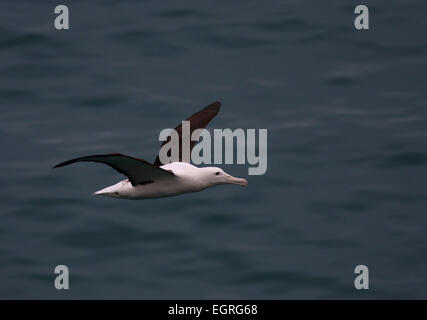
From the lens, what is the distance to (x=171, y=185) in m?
16.7

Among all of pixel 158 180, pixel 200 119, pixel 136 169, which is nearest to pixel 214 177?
pixel 158 180

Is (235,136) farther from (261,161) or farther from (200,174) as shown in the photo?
(200,174)

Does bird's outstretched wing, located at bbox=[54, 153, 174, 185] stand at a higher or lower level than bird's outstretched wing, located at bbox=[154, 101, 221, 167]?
lower

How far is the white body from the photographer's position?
16656 mm

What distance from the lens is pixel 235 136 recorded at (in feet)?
74.3

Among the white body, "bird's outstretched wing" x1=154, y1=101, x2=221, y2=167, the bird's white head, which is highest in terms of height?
"bird's outstretched wing" x1=154, y1=101, x2=221, y2=167

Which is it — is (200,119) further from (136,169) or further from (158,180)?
(136,169)

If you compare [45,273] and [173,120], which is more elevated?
[173,120]

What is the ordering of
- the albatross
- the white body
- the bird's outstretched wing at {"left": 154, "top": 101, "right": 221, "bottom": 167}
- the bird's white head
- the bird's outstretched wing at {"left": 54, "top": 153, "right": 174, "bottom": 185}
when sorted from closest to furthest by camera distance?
1. the bird's outstretched wing at {"left": 54, "top": 153, "right": 174, "bottom": 185}
2. the albatross
3. the white body
4. the bird's white head
5. the bird's outstretched wing at {"left": 154, "top": 101, "right": 221, "bottom": 167}

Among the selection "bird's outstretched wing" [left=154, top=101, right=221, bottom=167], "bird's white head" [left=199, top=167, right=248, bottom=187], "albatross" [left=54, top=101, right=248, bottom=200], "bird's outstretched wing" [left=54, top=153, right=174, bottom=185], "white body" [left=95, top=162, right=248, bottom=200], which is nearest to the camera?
"bird's outstretched wing" [left=54, top=153, right=174, bottom=185]

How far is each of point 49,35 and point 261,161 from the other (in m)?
8.06

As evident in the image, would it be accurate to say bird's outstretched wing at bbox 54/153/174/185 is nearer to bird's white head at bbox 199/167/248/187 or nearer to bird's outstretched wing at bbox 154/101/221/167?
bird's white head at bbox 199/167/248/187

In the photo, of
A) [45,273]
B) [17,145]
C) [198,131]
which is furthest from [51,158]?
[198,131]

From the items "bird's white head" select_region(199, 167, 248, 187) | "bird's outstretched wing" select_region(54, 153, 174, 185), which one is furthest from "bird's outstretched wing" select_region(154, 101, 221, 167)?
"bird's outstretched wing" select_region(54, 153, 174, 185)
